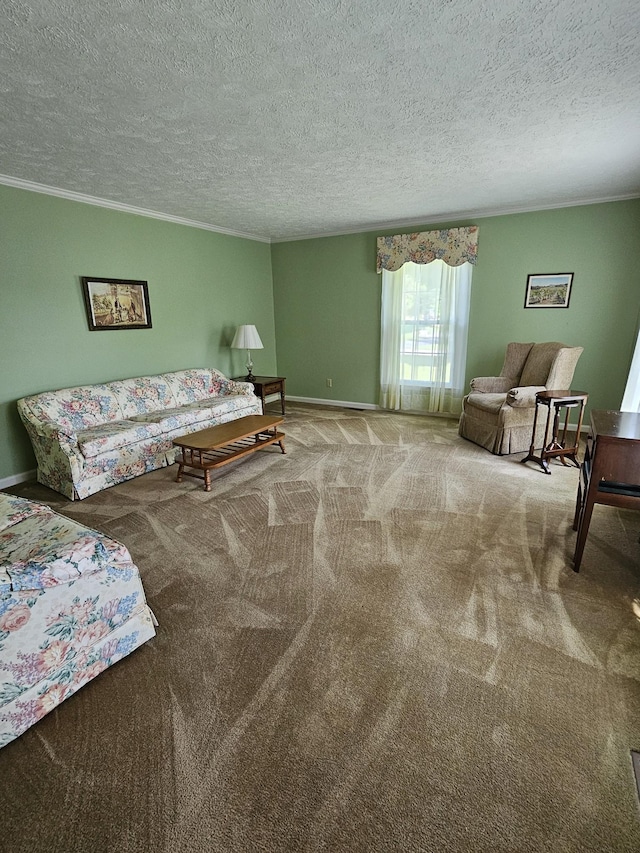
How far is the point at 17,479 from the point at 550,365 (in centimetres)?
523

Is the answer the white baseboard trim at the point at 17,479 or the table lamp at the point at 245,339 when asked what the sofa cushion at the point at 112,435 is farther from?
the table lamp at the point at 245,339

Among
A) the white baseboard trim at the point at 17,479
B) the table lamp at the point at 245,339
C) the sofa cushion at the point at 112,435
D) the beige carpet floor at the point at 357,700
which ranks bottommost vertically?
the beige carpet floor at the point at 357,700

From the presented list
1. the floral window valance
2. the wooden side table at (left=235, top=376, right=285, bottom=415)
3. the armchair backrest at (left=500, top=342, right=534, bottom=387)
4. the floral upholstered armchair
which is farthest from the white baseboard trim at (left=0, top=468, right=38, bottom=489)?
the armchair backrest at (left=500, top=342, right=534, bottom=387)

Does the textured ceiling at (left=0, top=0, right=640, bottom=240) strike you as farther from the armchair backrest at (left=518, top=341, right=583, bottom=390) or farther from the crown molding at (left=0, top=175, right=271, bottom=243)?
the armchair backrest at (left=518, top=341, right=583, bottom=390)

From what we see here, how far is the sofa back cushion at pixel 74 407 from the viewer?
3.43 m

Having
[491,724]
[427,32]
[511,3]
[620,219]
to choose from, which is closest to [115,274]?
[427,32]

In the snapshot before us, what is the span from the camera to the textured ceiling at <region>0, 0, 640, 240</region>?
5.10 feet

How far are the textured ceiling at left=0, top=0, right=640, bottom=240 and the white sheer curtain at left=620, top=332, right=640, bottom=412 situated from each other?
162 cm

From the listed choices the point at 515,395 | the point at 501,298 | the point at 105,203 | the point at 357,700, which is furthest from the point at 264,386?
the point at 357,700

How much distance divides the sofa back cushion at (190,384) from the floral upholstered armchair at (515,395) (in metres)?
3.07

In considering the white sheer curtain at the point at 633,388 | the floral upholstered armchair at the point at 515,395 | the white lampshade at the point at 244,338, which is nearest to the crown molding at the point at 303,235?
the white lampshade at the point at 244,338

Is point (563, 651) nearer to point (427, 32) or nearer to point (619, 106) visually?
point (427, 32)

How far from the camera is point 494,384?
15.2 ft

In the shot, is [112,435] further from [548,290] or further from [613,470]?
[548,290]
